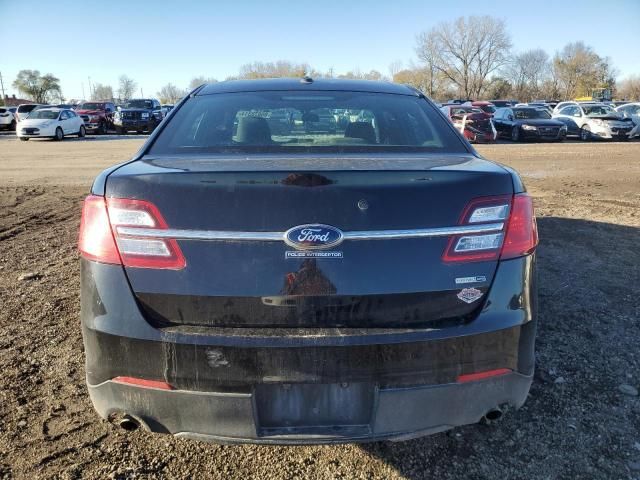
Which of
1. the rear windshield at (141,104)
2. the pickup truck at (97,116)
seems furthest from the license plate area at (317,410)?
the rear windshield at (141,104)

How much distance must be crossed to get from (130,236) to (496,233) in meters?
1.32

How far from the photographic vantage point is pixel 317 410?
72.7 inches

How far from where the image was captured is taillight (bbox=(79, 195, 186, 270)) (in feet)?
6.00

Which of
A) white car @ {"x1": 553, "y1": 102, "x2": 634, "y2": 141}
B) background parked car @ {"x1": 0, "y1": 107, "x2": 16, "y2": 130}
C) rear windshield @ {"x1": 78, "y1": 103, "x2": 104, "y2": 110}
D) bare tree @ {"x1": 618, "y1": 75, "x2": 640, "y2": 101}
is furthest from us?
bare tree @ {"x1": 618, "y1": 75, "x2": 640, "y2": 101}

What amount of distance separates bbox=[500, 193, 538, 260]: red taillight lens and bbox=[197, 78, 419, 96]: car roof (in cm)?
146

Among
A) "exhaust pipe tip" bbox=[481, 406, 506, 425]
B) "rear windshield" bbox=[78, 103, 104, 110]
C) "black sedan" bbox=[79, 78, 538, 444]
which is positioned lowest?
"exhaust pipe tip" bbox=[481, 406, 506, 425]

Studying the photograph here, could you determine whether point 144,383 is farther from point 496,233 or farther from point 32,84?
point 32,84

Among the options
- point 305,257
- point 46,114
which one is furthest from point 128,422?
point 46,114

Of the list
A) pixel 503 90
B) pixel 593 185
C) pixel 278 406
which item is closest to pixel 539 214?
pixel 593 185

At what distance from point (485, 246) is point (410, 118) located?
Result: 50.6 inches

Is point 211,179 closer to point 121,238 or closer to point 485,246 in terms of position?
point 121,238

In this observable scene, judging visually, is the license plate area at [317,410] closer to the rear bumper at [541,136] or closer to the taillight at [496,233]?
the taillight at [496,233]

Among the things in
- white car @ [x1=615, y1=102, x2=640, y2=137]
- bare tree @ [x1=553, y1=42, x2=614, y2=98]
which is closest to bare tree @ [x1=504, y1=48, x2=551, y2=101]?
bare tree @ [x1=553, y1=42, x2=614, y2=98]

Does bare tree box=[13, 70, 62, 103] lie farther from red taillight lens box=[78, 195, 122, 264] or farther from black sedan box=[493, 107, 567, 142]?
Result: red taillight lens box=[78, 195, 122, 264]
